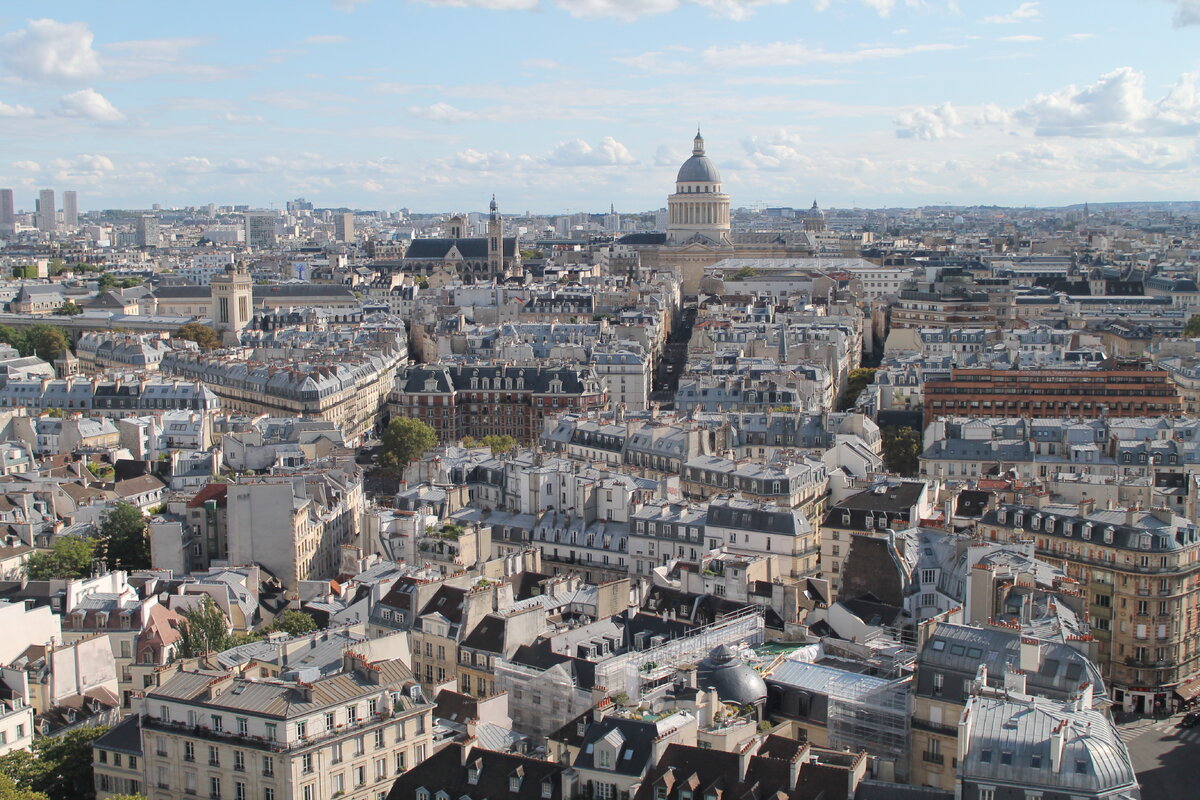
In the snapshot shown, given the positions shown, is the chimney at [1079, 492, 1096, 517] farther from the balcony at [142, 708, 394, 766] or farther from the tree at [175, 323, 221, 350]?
the tree at [175, 323, 221, 350]

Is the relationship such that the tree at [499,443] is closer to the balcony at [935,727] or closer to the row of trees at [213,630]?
the row of trees at [213,630]

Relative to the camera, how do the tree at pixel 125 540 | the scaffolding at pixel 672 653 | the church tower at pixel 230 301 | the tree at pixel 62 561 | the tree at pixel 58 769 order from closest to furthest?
the tree at pixel 58 769 < the scaffolding at pixel 672 653 < the tree at pixel 62 561 < the tree at pixel 125 540 < the church tower at pixel 230 301

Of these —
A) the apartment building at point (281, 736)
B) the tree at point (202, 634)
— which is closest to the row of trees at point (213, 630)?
the tree at point (202, 634)

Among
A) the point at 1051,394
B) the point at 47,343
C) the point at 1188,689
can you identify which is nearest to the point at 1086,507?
the point at 1188,689

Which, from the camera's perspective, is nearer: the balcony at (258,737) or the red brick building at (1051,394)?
the balcony at (258,737)

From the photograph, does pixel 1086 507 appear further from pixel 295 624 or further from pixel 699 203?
pixel 699 203

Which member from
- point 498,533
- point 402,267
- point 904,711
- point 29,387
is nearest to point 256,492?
point 498,533

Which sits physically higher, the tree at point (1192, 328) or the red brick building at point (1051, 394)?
the tree at point (1192, 328)
